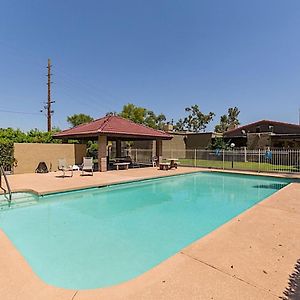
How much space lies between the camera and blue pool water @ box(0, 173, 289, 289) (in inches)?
199

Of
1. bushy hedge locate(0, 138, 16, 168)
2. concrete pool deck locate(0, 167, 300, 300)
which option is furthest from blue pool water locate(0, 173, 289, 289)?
bushy hedge locate(0, 138, 16, 168)

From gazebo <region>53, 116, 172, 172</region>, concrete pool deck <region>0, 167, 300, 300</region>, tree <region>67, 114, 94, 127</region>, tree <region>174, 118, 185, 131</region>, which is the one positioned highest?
tree <region>174, 118, 185, 131</region>

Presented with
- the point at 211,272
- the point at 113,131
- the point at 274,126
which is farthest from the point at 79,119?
the point at 211,272

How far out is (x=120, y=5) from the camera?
Result: 16.9 m

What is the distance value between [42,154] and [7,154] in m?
2.46

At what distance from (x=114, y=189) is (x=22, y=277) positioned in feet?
30.8

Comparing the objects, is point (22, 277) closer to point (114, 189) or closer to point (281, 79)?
point (114, 189)

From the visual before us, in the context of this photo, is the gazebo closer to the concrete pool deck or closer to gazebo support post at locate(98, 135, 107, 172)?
gazebo support post at locate(98, 135, 107, 172)

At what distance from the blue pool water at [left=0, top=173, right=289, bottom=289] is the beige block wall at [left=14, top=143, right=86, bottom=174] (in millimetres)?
7693

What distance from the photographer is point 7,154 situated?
16.3 metres

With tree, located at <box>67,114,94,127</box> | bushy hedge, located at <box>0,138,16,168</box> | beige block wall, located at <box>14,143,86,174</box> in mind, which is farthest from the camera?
tree, located at <box>67,114,94,127</box>

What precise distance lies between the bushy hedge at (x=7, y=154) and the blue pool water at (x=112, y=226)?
7608 mm

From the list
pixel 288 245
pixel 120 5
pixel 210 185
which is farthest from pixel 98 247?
pixel 120 5

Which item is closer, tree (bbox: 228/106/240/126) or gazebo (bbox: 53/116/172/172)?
gazebo (bbox: 53/116/172/172)
